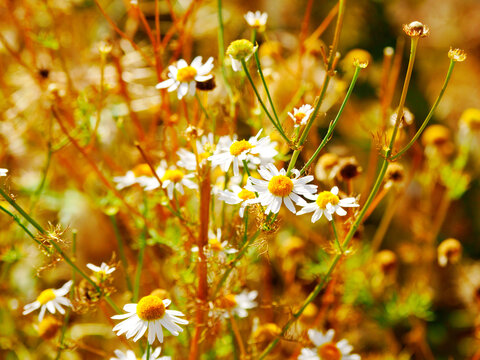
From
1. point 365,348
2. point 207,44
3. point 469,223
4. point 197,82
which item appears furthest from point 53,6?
point 469,223

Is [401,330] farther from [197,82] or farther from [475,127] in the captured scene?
[197,82]

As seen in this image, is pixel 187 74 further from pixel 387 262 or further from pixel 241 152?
pixel 387 262

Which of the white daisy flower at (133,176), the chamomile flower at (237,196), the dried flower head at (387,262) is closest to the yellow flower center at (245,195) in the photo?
the chamomile flower at (237,196)

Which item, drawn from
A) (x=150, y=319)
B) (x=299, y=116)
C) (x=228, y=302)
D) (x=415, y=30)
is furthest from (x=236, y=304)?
(x=415, y=30)

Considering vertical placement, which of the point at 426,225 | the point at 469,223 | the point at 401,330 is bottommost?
the point at 401,330

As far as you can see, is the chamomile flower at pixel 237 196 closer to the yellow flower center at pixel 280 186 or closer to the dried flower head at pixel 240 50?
the yellow flower center at pixel 280 186

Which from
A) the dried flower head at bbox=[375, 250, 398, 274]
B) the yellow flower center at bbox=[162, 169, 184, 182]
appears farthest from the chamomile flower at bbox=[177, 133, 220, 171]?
the dried flower head at bbox=[375, 250, 398, 274]
